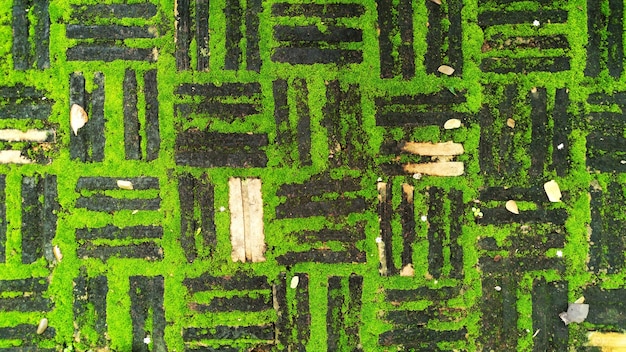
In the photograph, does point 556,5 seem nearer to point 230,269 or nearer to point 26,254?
point 230,269

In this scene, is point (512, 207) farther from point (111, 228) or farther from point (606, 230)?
point (111, 228)

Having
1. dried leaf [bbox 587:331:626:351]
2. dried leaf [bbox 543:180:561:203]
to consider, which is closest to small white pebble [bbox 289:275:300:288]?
dried leaf [bbox 543:180:561:203]

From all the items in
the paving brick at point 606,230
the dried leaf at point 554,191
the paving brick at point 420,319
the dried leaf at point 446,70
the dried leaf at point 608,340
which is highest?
the dried leaf at point 446,70

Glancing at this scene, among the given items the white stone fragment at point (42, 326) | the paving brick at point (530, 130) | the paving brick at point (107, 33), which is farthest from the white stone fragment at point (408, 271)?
the white stone fragment at point (42, 326)

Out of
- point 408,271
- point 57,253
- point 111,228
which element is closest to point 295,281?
point 408,271

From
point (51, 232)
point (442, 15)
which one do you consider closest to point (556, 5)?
point (442, 15)

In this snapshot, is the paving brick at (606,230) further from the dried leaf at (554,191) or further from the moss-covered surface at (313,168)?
the dried leaf at (554,191)

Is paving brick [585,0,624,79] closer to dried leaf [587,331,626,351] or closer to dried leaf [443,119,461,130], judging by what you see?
dried leaf [443,119,461,130]

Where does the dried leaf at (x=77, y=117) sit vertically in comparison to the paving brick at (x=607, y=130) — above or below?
above
